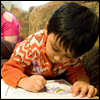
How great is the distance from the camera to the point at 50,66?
0.57 metres

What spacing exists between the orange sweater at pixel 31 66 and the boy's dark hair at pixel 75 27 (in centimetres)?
15

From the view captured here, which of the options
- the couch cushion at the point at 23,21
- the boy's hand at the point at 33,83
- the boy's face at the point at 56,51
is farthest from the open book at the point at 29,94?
the couch cushion at the point at 23,21

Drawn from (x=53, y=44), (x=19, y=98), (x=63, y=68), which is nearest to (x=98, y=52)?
(x=63, y=68)

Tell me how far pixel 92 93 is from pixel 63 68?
9.2 inches

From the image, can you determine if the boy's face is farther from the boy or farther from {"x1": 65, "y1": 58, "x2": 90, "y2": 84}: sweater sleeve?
{"x1": 65, "y1": 58, "x2": 90, "y2": 84}: sweater sleeve

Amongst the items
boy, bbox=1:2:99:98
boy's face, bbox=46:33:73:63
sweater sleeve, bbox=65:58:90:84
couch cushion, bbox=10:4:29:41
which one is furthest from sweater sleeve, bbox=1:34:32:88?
couch cushion, bbox=10:4:29:41

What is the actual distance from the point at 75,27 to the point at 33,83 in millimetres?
254

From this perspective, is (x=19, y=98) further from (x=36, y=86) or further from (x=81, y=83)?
(x=81, y=83)

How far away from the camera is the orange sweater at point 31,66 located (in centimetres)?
49

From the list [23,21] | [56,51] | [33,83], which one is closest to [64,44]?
[56,51]

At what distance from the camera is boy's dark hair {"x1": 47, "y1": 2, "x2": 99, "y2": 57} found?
1.30 ft

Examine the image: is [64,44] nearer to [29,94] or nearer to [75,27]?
[75,27]

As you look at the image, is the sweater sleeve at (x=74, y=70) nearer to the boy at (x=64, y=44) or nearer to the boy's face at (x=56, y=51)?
the boy at (x=64, y=44)

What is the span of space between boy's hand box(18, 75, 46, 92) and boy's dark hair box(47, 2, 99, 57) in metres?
0.15
